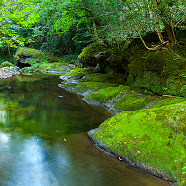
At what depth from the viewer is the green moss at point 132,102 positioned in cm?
653

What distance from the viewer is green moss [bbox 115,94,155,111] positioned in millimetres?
6534

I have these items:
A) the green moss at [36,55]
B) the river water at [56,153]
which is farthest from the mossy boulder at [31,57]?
the river water at [56,153]

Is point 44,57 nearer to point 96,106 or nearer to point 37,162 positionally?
point 96,106

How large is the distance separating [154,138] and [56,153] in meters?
2.24

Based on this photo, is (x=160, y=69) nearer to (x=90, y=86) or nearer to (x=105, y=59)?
(x=90, y=86)

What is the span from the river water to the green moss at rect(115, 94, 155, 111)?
730 mm

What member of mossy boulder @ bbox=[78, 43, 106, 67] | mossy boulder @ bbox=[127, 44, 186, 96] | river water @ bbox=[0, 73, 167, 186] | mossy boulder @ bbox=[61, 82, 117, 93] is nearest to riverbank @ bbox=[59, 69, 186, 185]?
river water @ bbox=[0, 73, 167, 186]

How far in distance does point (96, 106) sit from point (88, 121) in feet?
5.81

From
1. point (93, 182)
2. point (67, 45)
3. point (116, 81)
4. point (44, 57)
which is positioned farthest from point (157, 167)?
point (67, 45)

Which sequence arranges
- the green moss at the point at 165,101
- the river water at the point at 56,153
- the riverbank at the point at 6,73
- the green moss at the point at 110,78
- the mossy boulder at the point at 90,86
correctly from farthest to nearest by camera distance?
1. the riverbank at the point at 6,73
2. the green moss at the point at 110,78
3. the mossy boulder at the point at 90,86
4. the green moss at the point at 165,101
5. the river water at the point at 56,153

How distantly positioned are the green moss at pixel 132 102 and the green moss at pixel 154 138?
190 cm

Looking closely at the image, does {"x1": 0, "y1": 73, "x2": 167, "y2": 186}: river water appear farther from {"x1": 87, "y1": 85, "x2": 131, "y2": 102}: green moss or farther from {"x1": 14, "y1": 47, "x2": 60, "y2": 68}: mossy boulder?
{"x1": 14, "y1": 47, "x2": 60, "y2": 68}: mossy boulder

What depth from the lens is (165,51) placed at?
754cm

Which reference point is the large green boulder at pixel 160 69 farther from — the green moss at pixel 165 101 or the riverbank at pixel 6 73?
the riverbank at pixel 6 73
